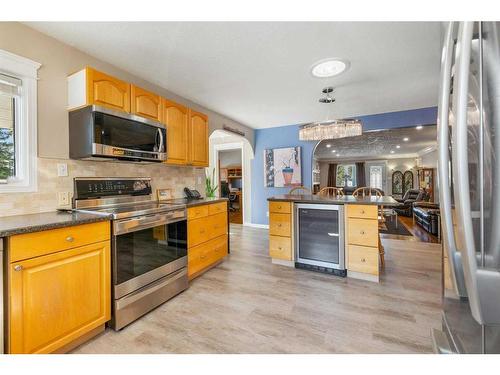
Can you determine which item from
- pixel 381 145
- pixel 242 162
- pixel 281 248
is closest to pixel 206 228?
pixel 281 248

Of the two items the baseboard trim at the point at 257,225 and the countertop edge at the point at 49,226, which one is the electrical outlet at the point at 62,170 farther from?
the baseboard trim at the point at 257,225

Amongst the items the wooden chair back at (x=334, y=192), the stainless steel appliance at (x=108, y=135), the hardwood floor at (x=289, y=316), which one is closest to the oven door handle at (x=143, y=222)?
the stainless steel appliance at (x=108, y=135)

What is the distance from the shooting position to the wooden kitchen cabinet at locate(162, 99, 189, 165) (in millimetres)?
2653

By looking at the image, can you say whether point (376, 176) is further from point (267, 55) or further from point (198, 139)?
point (267, 55)

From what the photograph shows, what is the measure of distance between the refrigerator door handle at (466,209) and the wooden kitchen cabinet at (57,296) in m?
1.87

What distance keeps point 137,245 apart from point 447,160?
199cm

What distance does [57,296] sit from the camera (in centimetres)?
141

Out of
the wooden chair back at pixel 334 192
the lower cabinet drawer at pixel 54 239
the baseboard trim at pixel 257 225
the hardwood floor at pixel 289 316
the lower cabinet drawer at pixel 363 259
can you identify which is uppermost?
the wooden chair back at pixel 334 192

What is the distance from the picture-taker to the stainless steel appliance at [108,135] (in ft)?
6.24

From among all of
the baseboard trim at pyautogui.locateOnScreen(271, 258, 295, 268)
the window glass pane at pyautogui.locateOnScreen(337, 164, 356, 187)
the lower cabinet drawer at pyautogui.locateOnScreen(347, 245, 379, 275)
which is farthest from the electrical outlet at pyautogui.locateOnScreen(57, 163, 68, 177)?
the window glass pane at pyautogui.locateOnScreen(337, 164, 356, 187)

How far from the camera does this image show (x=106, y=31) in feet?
6.20
